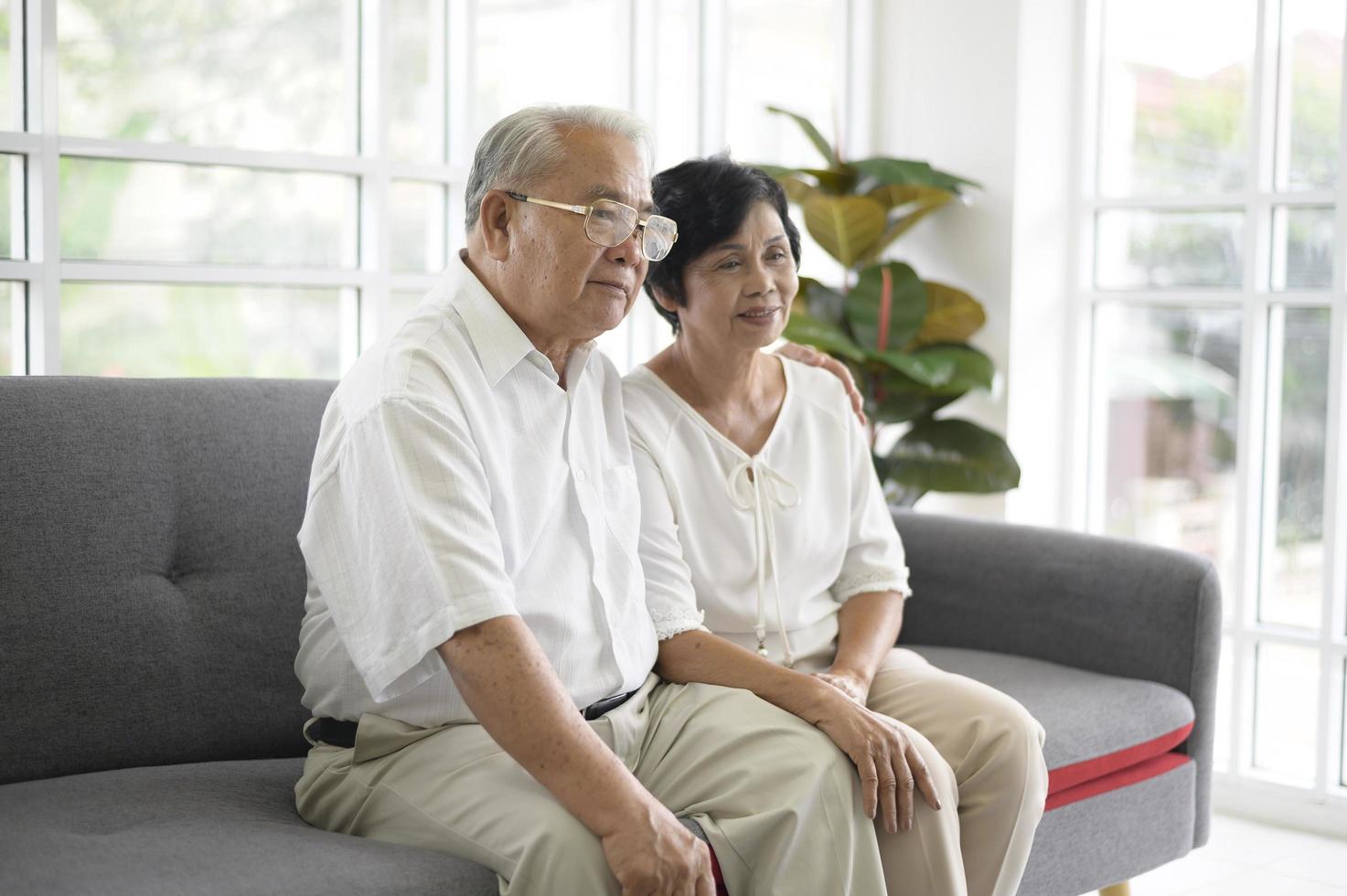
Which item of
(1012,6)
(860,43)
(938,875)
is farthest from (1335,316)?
(938,875)

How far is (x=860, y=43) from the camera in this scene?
3725 millimetres

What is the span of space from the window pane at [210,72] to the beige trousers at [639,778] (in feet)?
4.70

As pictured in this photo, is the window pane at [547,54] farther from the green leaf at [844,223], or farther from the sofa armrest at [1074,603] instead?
the sofa armrest at [1074,603]

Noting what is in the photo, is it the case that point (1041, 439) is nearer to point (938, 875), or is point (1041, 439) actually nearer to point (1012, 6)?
point (1012, 6)

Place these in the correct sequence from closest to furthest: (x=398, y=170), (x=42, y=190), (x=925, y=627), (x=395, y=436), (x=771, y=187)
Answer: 1. (x=395, y=436)
2. (x=771, y=187)
3. (x=42, y=190)
4. (x=925, y=627)
5. (x=398, y=170)

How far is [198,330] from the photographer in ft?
9.04

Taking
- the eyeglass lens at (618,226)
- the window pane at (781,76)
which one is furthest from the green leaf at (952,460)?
the eyeglass lens at (618,226)

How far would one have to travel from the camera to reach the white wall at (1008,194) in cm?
340

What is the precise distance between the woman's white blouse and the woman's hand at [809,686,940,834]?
298 mm

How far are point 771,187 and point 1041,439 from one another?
1683 mm

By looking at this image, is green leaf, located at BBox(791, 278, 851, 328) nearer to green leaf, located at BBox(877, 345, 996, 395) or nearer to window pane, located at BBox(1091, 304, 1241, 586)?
green leaf, located at BBox(877, 345, 996, 395)

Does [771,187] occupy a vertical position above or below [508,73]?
below

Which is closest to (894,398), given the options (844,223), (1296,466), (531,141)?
(844,223)

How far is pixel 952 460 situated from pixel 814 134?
88 centimetres
